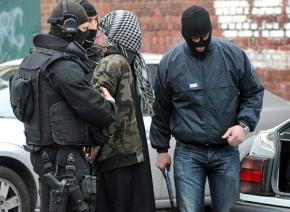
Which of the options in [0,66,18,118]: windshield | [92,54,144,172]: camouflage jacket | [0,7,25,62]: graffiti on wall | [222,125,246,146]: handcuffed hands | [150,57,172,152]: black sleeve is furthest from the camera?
[0,7,25,62]: graffiti on wall

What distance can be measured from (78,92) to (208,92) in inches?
34.6

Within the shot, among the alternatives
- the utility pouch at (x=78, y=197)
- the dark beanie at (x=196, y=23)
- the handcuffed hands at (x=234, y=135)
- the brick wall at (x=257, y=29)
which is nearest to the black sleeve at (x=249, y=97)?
the handcuffed hands at (x=234, y=135)

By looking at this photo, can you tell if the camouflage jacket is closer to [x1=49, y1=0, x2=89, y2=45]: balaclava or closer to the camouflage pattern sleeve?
the camouflage pattern sleeve

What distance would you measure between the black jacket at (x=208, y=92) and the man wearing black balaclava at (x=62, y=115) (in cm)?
55

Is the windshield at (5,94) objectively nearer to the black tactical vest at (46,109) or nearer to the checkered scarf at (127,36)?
the checkered scarf at (127,36)

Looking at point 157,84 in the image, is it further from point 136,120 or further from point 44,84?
point 44,84

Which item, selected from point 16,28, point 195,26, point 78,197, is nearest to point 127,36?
point 195,26

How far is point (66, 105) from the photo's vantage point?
4.14 m

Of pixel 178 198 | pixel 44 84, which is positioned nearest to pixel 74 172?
pixel 44 84

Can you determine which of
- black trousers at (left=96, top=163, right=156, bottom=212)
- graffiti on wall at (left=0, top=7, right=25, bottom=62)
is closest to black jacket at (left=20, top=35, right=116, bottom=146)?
black trousers at (left=96, top=163, right=156, bottom=212)

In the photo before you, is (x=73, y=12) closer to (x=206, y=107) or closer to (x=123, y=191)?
(x=206, y=107)

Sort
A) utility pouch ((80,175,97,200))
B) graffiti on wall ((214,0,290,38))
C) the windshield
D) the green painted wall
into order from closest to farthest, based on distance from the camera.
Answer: utility pouch ((80,175,97,200)) → the windshield → graffiti on wall ((214,0,290,38)) → the green painted wall

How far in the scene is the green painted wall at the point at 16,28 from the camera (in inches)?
506

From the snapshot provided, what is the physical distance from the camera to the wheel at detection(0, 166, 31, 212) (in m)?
6.02
